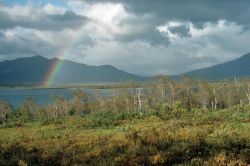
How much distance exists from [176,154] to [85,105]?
12234cm

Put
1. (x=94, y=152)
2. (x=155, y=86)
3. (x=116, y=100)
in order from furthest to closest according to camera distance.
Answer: (x=116, y=100) → (x=155, y=86) → (x=94, y=152)

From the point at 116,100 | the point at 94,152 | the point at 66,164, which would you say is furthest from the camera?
the point at 116,100

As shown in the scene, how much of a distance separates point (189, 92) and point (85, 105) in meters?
34.6

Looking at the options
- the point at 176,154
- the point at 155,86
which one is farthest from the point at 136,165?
the point at 155,86

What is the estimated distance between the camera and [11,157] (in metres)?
17.0

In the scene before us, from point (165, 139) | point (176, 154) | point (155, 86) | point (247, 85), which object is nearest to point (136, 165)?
point (176, 154)

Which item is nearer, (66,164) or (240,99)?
(66,164)

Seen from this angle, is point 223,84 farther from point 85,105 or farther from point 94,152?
point 94,152

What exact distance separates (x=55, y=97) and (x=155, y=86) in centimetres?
3440

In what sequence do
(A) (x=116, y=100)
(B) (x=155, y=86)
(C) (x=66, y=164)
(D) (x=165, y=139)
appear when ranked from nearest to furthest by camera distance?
(C) (x=66, y=164)
(D) (x=165, y=139)
(B) (x=155, y=86)
(A) (x=116, y=100)

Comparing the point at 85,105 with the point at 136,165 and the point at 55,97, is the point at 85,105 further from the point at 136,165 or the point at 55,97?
the point at 136,165

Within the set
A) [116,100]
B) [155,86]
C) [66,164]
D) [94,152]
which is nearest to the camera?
[66,164]

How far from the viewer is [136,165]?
578 inches

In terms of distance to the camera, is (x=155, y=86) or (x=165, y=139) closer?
(x=165, y=139)
